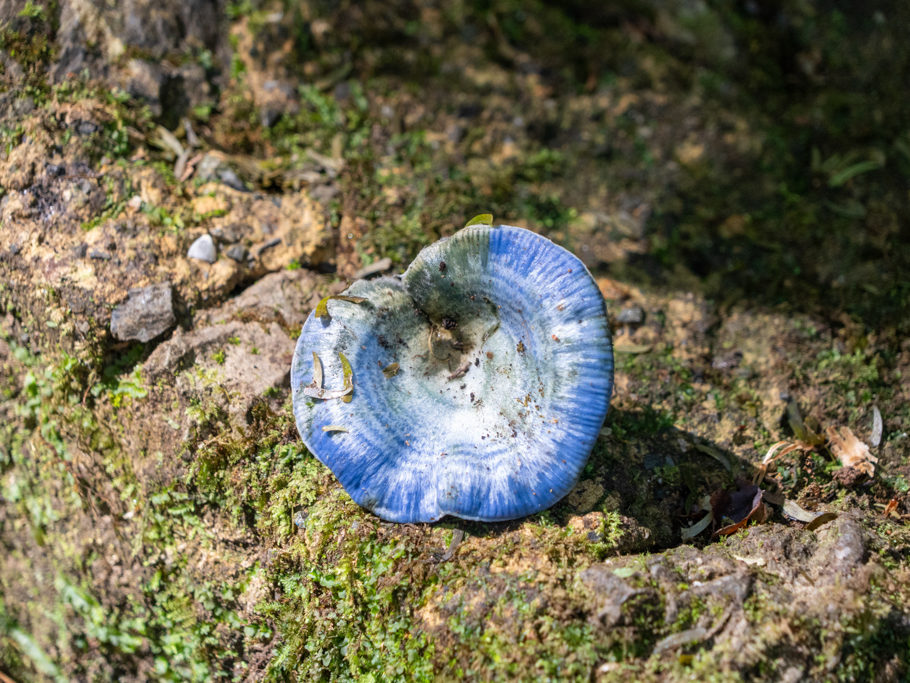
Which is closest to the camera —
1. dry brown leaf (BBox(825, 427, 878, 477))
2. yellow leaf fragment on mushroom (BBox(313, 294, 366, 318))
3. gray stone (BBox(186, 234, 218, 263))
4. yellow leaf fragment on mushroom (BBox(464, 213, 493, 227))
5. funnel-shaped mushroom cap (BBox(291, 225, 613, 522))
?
funnel-shaped mushroom cap (BBox(291, 225, 613, 522))

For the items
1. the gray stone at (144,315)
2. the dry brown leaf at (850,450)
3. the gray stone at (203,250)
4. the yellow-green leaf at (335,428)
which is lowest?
the dry brown leaf at (850,450)

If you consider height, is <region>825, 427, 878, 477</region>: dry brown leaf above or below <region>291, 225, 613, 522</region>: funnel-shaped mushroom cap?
below

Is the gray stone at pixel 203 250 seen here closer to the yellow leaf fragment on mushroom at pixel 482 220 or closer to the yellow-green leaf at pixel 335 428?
the yellow-green leaf at pixel 335 428

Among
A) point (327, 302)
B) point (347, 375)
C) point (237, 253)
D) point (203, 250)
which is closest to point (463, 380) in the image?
point (347, 375)

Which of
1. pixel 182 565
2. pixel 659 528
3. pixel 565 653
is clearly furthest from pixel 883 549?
pixel 182 565

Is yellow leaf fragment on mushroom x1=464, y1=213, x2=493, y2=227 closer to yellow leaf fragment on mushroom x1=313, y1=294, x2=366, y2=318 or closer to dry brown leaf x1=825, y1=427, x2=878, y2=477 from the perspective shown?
yellow leaf fragment on mushroom x1=313, y1=294, x2=366, y2=318

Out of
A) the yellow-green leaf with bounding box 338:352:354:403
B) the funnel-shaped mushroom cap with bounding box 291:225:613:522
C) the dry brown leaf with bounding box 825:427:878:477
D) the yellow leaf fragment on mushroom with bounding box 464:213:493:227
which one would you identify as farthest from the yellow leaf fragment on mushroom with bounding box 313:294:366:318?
the dry brown leaf with bounding box 825:427:878:477

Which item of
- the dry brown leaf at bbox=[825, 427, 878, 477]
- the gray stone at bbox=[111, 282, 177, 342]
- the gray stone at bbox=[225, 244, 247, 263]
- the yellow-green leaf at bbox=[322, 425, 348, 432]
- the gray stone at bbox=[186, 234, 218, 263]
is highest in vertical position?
the gray stone at bbox=[186, 234, 218, 263]

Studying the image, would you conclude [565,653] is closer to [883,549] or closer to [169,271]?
[883,549]

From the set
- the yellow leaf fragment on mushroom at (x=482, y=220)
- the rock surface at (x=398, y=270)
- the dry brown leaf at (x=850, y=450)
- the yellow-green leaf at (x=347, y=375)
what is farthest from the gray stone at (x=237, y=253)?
the dry brown leaf at (x=850, y=450)
